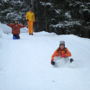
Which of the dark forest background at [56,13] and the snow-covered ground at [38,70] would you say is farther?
the dark forest background at [56,13]

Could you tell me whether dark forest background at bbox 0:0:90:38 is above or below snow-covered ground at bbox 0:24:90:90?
below

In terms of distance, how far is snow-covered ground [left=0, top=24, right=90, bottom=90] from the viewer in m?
8.01

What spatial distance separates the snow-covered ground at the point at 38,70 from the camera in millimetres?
8008

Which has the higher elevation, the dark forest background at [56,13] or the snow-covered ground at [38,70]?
the snow-covered ground at [38,70]

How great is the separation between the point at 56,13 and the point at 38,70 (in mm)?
16912

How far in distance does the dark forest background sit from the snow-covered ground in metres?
11.4

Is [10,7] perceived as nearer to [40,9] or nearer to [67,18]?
[40,9]

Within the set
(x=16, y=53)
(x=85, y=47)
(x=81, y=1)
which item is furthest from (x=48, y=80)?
(x=81, y=1)

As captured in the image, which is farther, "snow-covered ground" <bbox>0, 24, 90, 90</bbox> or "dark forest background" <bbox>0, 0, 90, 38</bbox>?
"dark forest background" <bbox>0, 0, 90, 38</bbox>

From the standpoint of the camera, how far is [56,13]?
84.4 ft

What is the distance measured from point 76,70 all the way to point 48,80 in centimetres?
137

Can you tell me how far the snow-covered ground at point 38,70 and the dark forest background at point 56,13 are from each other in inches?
449

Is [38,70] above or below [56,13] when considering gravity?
above

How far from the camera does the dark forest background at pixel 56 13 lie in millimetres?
23828
